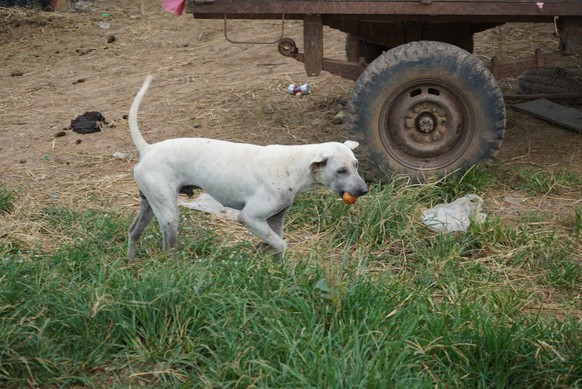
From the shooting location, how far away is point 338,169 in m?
4.91

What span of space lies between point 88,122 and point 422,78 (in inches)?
147

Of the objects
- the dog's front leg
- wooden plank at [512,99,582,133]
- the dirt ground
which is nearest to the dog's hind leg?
the dog's front leg

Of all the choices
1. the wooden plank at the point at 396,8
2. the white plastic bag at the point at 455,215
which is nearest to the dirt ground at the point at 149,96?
the white plastic bag at the point at 455,215

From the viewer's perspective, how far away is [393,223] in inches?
230

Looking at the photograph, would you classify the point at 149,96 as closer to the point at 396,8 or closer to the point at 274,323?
the point at 396,8

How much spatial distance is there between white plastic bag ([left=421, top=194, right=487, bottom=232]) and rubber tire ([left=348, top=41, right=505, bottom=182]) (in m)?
0.40

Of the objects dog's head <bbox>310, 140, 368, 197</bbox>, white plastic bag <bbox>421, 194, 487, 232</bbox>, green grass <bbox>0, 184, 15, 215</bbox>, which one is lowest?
white plastic bag <bbox>421, 194, 487, 232</bbox>

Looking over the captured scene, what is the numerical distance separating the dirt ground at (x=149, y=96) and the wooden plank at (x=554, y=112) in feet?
0.25

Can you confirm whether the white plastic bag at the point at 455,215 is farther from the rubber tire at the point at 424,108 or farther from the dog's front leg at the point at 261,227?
the dog's front leg at the point at 261,227

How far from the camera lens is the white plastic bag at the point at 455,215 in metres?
5.87

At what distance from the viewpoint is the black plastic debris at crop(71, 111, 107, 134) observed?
848 centimetres

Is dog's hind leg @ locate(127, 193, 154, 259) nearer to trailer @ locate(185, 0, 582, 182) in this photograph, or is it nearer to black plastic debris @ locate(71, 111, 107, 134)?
trailer @ locate(185, 0, 582, 182)

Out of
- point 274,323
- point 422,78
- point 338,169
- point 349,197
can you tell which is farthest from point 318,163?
point 422,78

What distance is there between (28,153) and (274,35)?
4.53m
